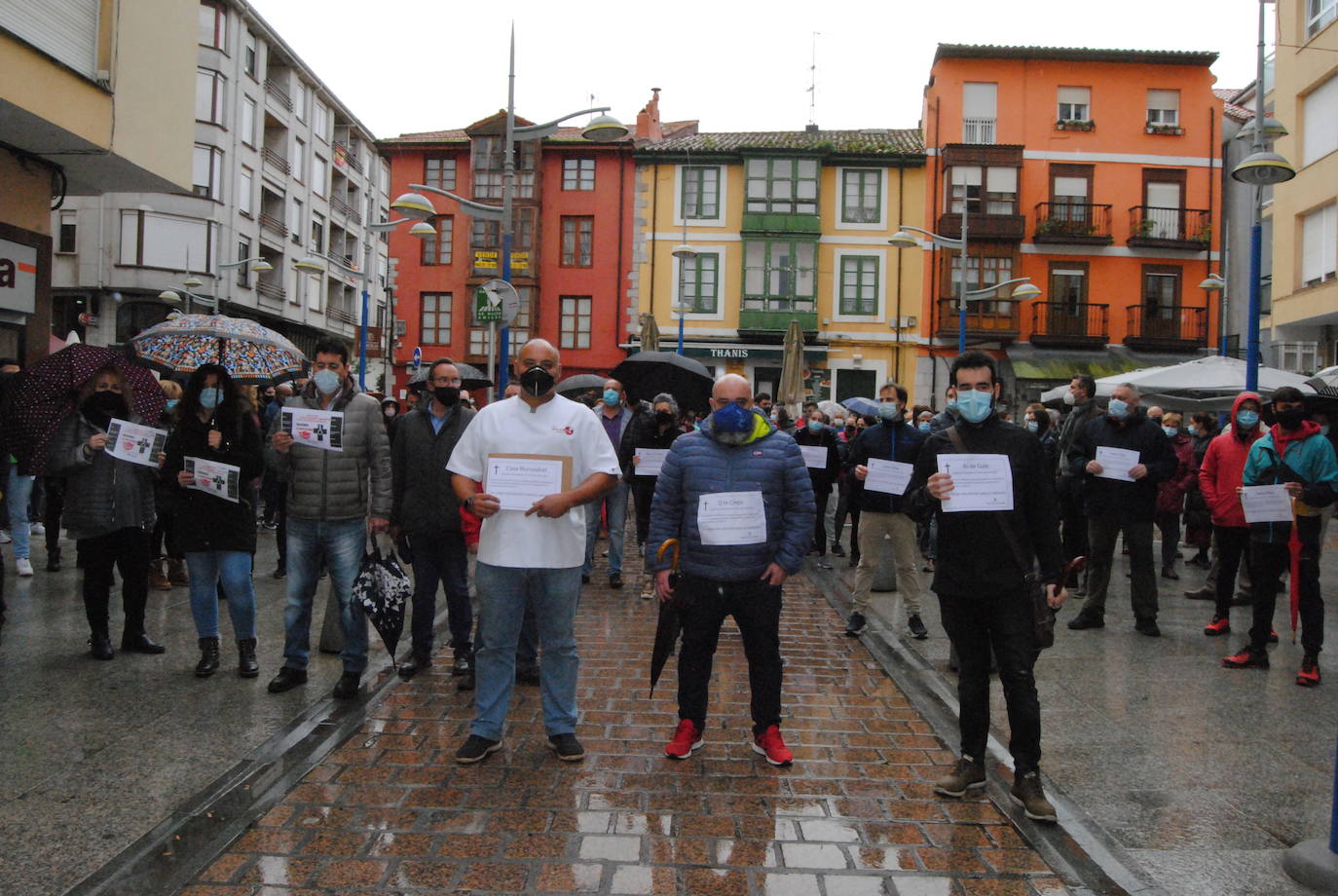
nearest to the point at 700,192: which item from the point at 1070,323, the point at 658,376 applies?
the point at 1070,323

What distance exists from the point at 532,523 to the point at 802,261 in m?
34.3

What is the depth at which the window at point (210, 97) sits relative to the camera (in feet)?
127

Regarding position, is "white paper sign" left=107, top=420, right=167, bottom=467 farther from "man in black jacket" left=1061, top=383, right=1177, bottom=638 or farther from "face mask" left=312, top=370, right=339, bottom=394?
"man in black jacket" left=1061, top=383, right=1177, bottom=638

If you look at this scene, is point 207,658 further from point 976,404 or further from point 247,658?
point 976,404

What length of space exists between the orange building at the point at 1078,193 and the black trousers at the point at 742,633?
1286 inches

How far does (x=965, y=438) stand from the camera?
473cm

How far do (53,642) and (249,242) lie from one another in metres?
38.8

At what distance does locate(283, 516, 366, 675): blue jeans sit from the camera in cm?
606

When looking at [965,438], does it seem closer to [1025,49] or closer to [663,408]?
[663,408]

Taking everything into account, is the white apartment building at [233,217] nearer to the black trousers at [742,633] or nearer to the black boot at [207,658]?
the black boot at [207,658]

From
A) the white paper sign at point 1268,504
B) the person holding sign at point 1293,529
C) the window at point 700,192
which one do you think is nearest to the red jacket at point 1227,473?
the person holding sign at point 1293,529

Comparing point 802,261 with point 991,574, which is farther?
point 802,261

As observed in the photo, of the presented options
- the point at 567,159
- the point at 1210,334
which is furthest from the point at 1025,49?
the point at 567,159

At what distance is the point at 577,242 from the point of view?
131 feet
